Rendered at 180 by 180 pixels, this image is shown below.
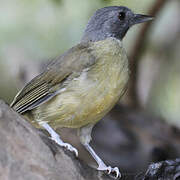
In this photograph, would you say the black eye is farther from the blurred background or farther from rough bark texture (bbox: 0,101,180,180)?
Answer: rough bark texture (bbox: 0,101,180,180)

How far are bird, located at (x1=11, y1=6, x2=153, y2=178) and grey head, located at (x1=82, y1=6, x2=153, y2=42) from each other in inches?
14.7

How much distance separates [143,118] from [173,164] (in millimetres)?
3118

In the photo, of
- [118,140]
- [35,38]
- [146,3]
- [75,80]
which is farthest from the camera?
[35,38]

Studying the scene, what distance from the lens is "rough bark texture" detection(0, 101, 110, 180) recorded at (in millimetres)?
3576

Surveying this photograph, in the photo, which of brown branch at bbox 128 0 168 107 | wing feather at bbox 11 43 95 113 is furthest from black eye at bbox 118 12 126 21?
brown branch at bbox 128 0 168 107

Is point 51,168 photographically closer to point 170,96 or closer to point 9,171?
point 9,171

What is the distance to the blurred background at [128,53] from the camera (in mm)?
7387

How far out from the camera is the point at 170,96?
27.5ft

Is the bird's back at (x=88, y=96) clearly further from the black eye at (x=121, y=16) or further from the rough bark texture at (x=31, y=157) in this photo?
the black eye at (x=121, y=16)

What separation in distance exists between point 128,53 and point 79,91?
3002 mm

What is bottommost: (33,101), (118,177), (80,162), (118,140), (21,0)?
(118,140)

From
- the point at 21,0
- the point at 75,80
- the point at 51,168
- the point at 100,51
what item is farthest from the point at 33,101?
the point at 21,0

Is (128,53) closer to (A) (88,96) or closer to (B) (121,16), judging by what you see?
(B) (121,16)

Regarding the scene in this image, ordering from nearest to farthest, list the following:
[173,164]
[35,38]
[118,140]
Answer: [173,164]
[118,140]
[35,38]
